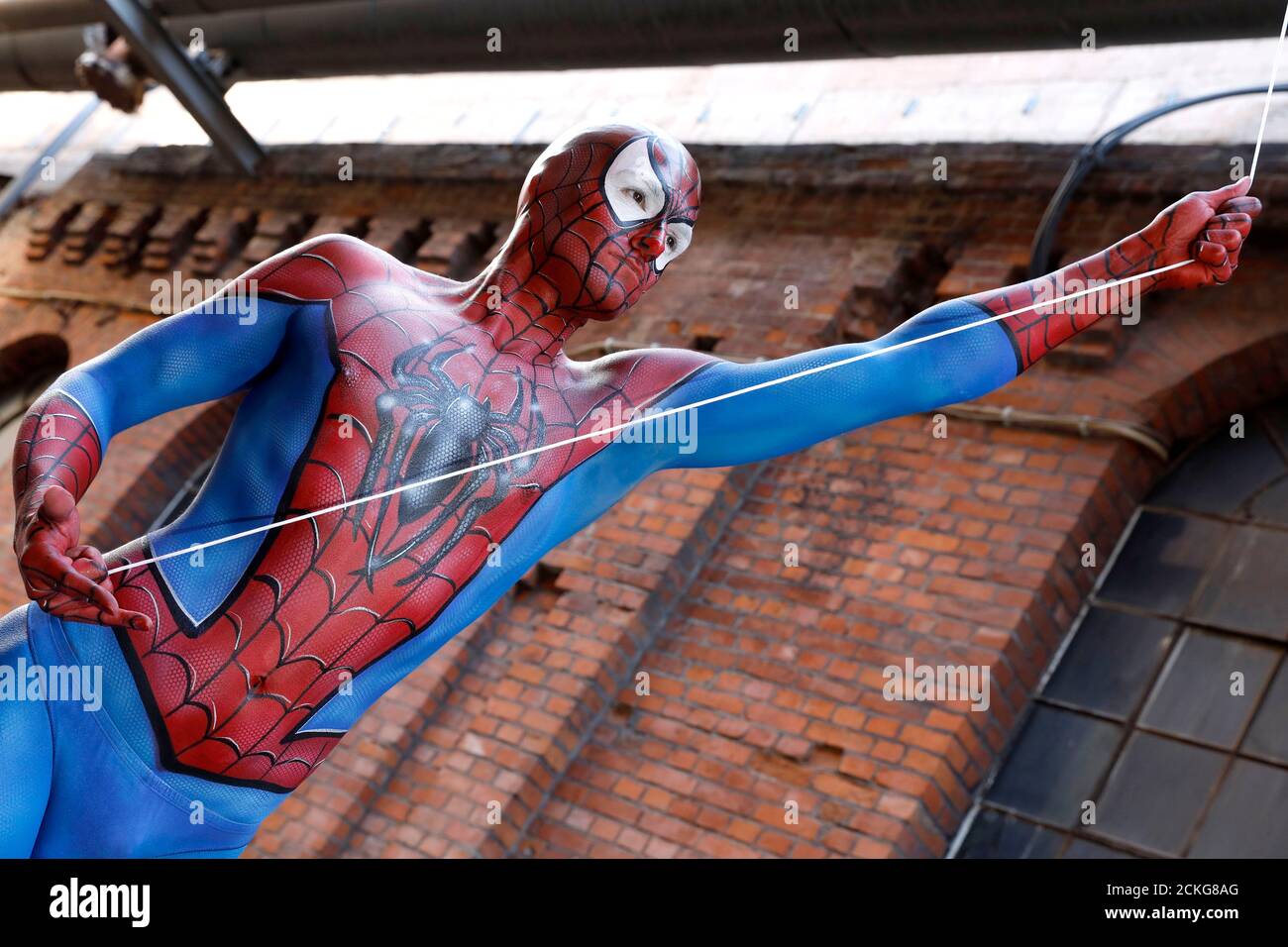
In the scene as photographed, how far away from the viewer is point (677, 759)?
4438mm

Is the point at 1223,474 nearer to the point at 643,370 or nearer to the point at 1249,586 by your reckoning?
the point at 1249,586

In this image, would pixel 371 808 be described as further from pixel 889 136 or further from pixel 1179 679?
pixel 889 136

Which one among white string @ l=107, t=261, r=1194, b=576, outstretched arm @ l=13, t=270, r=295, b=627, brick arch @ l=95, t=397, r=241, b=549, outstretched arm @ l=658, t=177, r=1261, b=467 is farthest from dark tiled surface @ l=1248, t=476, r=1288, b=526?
brick arch @ l=95, t=397, r=241, b=549

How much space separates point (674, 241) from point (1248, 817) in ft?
7.64

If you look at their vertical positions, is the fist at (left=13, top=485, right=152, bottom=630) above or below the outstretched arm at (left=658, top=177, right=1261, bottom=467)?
below

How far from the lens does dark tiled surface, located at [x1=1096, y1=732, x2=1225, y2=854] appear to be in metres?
3.87

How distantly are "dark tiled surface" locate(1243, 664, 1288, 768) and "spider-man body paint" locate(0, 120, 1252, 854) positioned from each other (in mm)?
1964

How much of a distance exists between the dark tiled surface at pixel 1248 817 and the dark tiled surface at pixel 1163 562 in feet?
1.83

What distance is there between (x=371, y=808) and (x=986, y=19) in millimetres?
3056

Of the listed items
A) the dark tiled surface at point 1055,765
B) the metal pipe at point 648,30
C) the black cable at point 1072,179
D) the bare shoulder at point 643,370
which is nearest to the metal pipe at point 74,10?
the metal pipe at point 648,30
